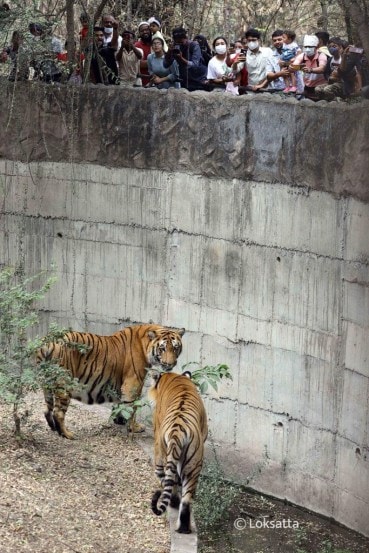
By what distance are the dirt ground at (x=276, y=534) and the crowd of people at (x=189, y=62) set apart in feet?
12.8

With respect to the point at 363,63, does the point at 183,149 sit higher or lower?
lower

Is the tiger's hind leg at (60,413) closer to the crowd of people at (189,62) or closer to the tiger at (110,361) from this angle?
the tiger at (110,361)

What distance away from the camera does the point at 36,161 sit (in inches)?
494

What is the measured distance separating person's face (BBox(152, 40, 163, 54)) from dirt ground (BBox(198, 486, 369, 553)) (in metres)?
5.35

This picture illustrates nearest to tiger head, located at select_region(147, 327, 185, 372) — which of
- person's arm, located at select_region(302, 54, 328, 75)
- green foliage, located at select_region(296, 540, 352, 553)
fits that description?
green foliage, located at select_region(296, 540, 352, 553)

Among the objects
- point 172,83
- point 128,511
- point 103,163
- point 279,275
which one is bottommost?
point 128,511

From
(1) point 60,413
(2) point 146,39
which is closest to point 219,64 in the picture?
(2) point 146,39

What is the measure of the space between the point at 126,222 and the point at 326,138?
270 centimetres

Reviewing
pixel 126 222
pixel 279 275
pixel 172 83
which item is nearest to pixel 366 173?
pixel 279 275

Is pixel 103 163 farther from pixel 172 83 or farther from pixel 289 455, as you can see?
pixel 289 455

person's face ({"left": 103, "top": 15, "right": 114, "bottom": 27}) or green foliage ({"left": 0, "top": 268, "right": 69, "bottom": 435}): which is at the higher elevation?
person's face ({"left": 103, "top": 15, "right": 114, "bottom": 27})

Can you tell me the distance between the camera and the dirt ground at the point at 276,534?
908cm

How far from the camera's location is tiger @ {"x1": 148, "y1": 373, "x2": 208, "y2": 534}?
861 centimetres

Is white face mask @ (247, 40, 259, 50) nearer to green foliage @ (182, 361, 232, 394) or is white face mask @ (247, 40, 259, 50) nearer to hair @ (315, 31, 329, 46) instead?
hair @ (315, 31, 329, 46)
